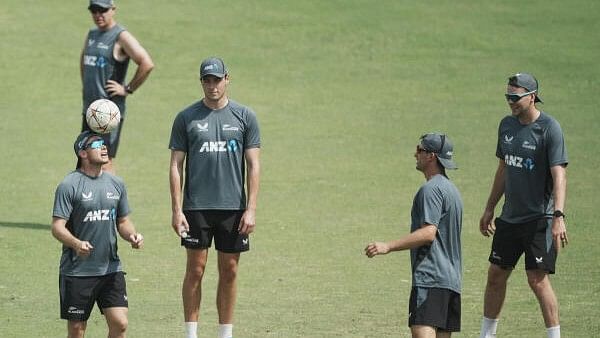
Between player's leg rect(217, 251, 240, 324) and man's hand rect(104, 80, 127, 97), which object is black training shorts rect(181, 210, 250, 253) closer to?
player's leg rect(217, 251, 240, 324)

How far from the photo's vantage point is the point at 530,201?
12.2 m

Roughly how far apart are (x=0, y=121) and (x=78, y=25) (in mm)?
5302

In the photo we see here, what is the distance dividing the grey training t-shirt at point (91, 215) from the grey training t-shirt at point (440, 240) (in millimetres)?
2533

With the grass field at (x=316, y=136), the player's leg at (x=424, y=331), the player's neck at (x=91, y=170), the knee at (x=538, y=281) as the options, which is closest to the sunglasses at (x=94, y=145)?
the player's neck at (x=91, y=170)

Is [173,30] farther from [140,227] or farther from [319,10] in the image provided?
[140,227]

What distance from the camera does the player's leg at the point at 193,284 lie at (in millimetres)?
11906

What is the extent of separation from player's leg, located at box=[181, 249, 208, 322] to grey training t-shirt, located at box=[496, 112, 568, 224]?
9.83 feet

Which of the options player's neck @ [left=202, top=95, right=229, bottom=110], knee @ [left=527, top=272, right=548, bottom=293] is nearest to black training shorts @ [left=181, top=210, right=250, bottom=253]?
player's neck @ [left=202, top=95, right=229, bottom=110]

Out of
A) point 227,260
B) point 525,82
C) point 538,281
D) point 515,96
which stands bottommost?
point 538,281

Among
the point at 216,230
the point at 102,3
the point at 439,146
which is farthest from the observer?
the point at 102,3

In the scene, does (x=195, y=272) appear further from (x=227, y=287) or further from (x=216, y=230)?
(x=216, y=230)

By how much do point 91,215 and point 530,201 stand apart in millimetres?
4183

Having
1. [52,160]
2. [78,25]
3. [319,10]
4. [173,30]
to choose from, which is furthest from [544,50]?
[52,160]

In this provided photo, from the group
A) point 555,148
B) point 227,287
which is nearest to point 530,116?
point 555,148
